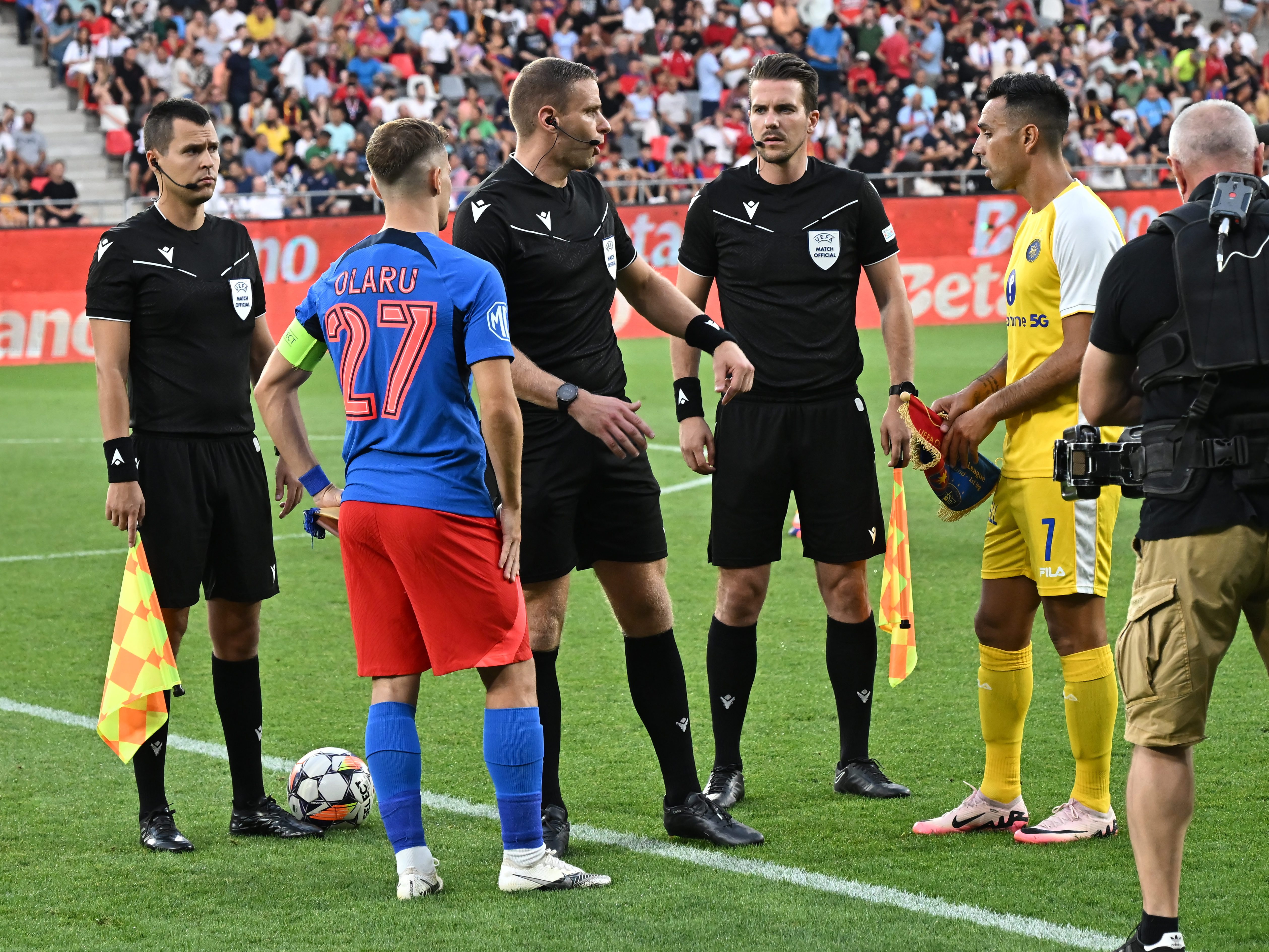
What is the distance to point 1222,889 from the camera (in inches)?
165

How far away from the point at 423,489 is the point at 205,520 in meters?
1.17

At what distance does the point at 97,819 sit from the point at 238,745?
512mm

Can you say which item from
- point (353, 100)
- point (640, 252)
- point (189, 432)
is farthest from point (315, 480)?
point (353, 100)

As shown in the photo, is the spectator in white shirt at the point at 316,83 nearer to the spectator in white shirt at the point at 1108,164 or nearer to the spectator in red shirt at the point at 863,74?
the spectator in red shirt at the point at 863,74

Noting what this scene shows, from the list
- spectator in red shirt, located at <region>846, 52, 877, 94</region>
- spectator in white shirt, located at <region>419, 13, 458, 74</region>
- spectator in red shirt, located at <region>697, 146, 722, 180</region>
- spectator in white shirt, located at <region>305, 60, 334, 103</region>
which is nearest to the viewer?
spectator in red shirt, located at <region>697, 146, 722, 180</region>

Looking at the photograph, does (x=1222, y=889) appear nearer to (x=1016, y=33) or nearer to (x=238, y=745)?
(x=238, y=745)

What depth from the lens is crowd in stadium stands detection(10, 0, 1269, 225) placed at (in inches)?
867

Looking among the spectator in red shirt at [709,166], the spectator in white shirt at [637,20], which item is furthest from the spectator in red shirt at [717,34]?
the spectator in red shirt at [709,166]

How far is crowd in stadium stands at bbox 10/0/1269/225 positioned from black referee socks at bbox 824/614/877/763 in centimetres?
1528

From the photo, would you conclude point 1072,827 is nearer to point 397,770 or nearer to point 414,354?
point 397,770

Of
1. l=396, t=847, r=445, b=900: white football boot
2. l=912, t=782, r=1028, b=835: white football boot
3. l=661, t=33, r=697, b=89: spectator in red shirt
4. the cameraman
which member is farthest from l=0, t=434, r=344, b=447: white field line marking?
l=661, t=33, r=697, b=89: spectator in red shirt

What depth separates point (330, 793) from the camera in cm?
503

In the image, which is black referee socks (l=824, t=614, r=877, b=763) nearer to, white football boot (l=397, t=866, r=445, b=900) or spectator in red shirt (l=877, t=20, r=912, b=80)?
white football boot (l=397, t=866, r=445, b=900)

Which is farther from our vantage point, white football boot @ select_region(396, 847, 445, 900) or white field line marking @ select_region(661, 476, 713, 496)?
white field line marking @ select_region(661, 476, 713, 496)
